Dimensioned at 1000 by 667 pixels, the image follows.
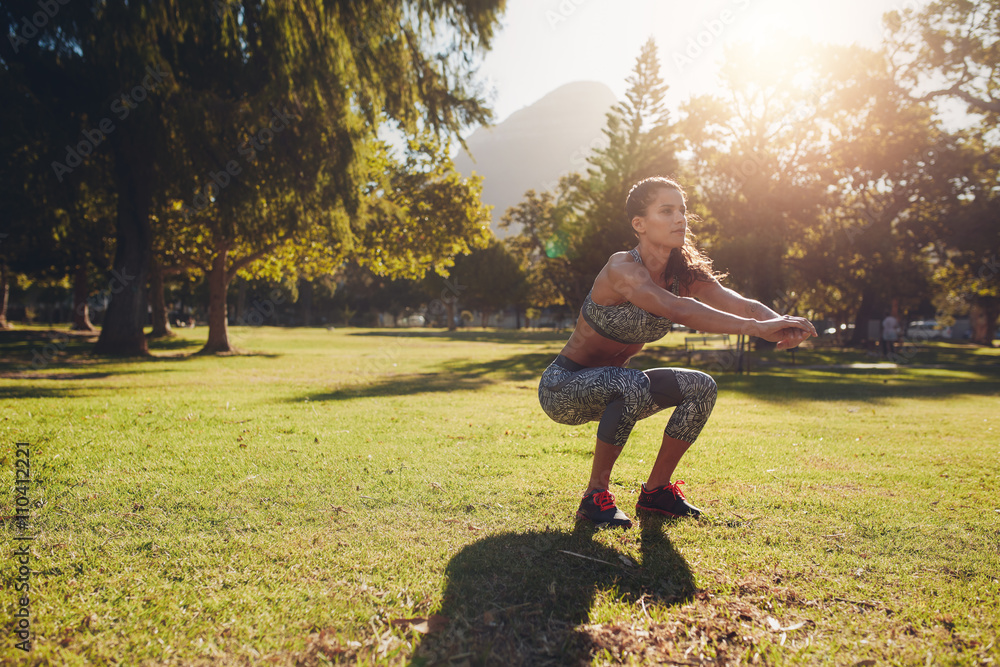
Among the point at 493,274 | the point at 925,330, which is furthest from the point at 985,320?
the point at 493,274

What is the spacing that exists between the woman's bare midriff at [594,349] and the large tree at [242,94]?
10631 millimetres

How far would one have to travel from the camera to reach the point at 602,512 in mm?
3387

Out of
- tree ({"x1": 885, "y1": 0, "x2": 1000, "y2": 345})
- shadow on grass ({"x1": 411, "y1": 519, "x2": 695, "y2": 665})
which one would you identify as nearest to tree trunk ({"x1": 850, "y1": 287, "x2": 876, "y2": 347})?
tree ({"x1": 885, "y1": 0, "x2": 1000, "y2": 345})

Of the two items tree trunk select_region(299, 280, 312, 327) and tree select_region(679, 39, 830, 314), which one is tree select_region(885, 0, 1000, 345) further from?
tree trunk select_region(299, 280, 312, 327)

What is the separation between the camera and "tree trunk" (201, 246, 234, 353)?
69.3 feet

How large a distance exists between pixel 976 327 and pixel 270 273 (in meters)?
55.9

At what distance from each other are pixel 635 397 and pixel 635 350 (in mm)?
480

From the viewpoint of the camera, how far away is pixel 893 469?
4957 millimetres

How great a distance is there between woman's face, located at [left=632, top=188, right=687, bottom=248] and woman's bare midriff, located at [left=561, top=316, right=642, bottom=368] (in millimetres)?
673

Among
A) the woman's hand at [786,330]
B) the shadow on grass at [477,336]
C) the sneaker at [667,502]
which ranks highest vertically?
the woman's hand at [786,330]

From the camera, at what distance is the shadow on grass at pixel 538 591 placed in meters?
2.15

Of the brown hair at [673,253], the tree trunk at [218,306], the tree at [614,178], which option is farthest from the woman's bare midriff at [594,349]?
the tree at [614,178]

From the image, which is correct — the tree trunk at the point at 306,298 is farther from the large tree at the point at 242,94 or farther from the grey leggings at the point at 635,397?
the grey leggings at the point at 635,397

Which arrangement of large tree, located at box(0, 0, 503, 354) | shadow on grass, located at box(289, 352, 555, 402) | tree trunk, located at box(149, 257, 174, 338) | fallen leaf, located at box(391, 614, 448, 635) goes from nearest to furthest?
fallen leaf, located at box(391, 614, 448, 635) → shadow on grass, located at box(289, 352, 555, 402) → large tree, located at box(0, 0, 503, 354) → tree trunk, located at box(149, 257, 174, 338)
